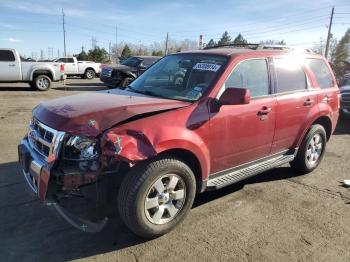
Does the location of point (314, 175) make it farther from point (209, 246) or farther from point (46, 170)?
point (46, 170)

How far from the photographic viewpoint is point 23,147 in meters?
4.01

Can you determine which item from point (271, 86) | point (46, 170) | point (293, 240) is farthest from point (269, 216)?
point (46, 170)

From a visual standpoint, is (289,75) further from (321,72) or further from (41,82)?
(41,82)

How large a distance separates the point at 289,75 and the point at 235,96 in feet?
5.26

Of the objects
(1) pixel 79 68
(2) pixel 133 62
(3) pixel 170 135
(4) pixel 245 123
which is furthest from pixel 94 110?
Result: (1) pixel 79 68

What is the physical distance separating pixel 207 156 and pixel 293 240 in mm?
1225

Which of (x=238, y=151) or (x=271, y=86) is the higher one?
(x=271, y=86)

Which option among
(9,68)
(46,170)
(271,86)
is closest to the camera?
(46,170)

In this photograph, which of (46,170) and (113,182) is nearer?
(46,170)

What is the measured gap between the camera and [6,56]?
16.1 metres

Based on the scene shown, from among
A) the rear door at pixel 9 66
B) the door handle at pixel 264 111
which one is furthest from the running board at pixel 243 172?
the rear door at pixel 9 66

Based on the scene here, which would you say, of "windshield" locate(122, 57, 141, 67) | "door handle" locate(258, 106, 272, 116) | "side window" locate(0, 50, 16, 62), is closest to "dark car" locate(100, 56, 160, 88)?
"windshield" locate(122, 57, 141, 67)

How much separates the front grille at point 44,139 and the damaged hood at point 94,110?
0.19 ft

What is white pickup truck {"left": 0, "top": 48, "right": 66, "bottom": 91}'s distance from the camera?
53.0 ft
